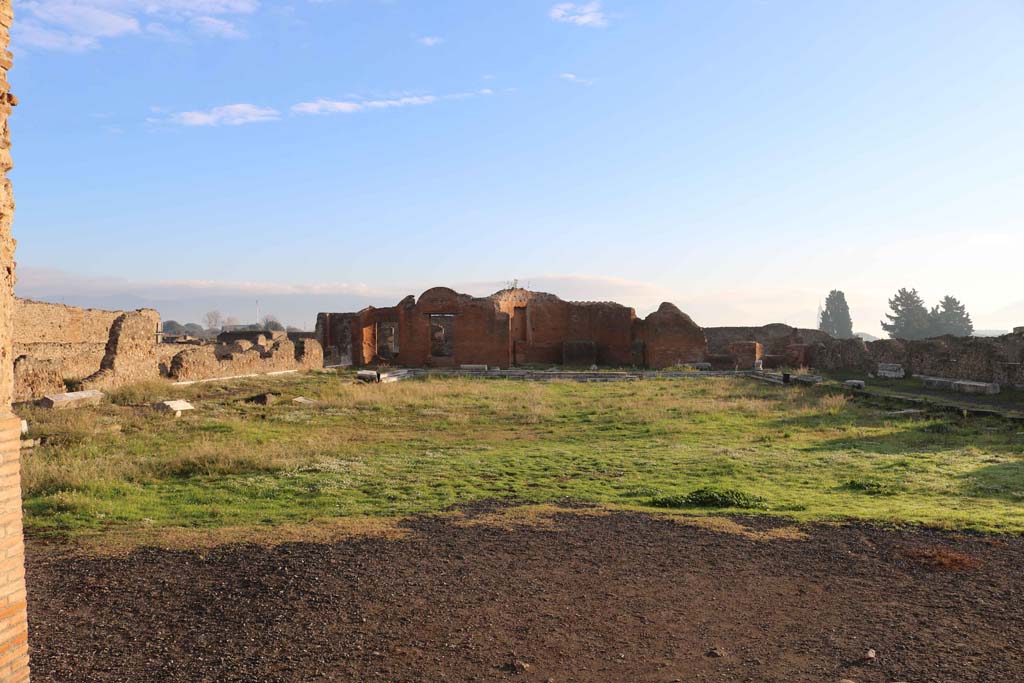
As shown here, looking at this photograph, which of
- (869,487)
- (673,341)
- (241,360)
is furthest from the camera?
(673,341)

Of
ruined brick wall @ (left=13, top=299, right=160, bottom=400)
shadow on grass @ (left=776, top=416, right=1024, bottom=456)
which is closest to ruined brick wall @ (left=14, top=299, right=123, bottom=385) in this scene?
ruined brick wall @ (left=13, top=299, right=160, bottom=400)

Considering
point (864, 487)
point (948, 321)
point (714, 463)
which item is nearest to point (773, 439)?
point (714, 463)

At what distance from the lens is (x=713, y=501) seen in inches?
336

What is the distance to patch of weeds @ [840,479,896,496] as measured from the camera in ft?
29.7

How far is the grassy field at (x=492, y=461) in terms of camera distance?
7.93 m

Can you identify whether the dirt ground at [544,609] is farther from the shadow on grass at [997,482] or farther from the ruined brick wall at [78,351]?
the ruined brick wall at [78,351]

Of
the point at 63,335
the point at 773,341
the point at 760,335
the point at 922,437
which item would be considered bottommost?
the point at 922,437

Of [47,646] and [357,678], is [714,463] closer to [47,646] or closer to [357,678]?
[357,678]

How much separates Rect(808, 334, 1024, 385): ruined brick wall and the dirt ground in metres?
16.9

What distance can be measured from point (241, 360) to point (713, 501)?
18.7 meters

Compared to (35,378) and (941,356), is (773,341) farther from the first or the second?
(35,378)

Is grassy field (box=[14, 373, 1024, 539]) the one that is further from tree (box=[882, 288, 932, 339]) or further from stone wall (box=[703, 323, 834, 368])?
tree (box=[882, 288, 932, 339])

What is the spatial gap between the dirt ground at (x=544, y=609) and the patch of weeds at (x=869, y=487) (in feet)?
6.69

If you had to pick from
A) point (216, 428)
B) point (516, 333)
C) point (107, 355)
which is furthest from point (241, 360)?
point (516, 333)
